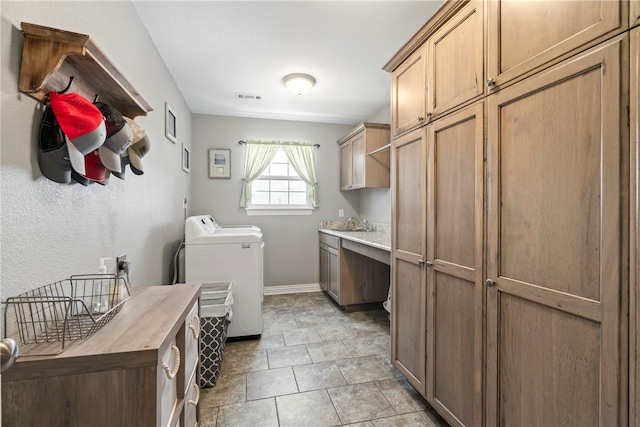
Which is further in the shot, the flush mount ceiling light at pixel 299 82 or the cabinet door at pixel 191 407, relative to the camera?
the flush mount ceiling light at pixel 299 82

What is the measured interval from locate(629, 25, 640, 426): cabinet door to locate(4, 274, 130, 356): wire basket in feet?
4.69

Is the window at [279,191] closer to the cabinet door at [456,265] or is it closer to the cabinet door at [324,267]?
the cabinet door at [324,267]

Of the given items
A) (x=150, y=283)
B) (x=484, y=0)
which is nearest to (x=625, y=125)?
(x=484, y=0)

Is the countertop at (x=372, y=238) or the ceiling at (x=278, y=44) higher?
the ceiling at (x=278, y=44)

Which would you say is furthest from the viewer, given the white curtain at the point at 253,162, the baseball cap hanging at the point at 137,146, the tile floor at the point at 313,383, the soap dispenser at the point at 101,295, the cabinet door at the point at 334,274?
the white curtain at the point at 253,162

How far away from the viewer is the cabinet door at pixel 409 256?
66.2 inches

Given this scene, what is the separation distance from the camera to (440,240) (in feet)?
5.01

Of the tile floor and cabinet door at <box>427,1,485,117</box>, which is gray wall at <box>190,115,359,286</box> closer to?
the tile floor

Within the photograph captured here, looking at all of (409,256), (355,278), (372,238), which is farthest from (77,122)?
(355,278)

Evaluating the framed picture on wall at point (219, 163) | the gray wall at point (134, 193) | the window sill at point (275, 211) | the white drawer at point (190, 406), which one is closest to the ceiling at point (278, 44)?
the gray wall at point (134, 193)

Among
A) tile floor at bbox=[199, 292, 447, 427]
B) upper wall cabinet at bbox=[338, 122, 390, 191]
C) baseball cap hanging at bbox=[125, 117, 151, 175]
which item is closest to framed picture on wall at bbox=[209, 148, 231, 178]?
upper wall cabinet at bbox=[338, 122, 390, 191]

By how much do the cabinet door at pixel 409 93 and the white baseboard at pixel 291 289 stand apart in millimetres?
2808

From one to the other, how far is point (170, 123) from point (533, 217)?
283cm

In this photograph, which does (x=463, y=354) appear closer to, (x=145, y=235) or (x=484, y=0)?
(x=484, y=0)
